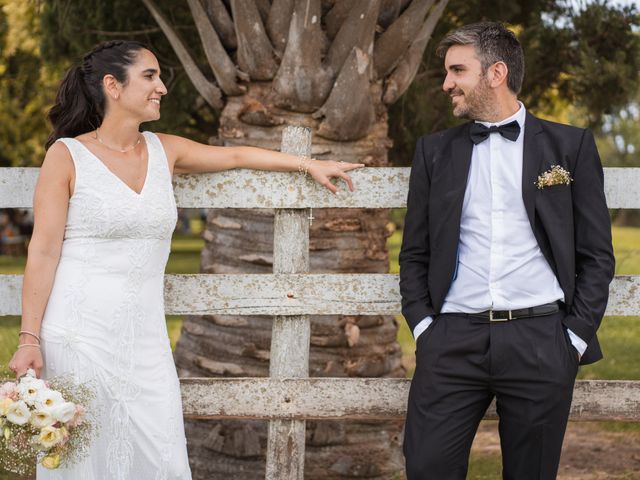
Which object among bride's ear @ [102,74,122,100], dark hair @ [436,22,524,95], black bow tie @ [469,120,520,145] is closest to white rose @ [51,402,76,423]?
bride's ear @ [102,74,122,100]

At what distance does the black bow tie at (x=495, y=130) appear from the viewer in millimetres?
3699

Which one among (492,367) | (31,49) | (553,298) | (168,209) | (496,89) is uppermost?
(31,49)

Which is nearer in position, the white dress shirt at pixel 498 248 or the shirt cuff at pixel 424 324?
the white dress shirt at pixel 498 248

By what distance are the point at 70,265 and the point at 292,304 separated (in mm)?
1071

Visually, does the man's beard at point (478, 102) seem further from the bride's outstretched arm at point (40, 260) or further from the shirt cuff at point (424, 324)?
the bride's outstretched arm at point (40, 260)

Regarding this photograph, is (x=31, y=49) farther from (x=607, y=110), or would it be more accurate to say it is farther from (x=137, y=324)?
(x=137, y=324)

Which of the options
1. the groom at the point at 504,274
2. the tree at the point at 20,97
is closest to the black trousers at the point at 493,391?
the groom at the point at 504,274

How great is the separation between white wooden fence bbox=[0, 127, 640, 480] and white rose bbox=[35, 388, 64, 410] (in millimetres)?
1009

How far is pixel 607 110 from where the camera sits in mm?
8547

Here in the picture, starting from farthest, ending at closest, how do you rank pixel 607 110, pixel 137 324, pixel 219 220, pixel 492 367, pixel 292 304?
pixel 607 110 < pixel 219 220 < pixel 292 304 < pixel 137 324 < pixel 492 367

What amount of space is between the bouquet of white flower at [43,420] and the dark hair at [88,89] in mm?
1083

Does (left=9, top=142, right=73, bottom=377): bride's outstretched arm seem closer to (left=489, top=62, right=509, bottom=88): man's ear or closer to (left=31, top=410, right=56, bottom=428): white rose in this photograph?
(left=31, top=410, right=56, bottom=428): white rose

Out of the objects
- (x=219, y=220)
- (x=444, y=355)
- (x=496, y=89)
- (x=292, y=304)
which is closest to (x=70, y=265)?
(x=292, y=304)

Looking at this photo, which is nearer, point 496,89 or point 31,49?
point 496,89
